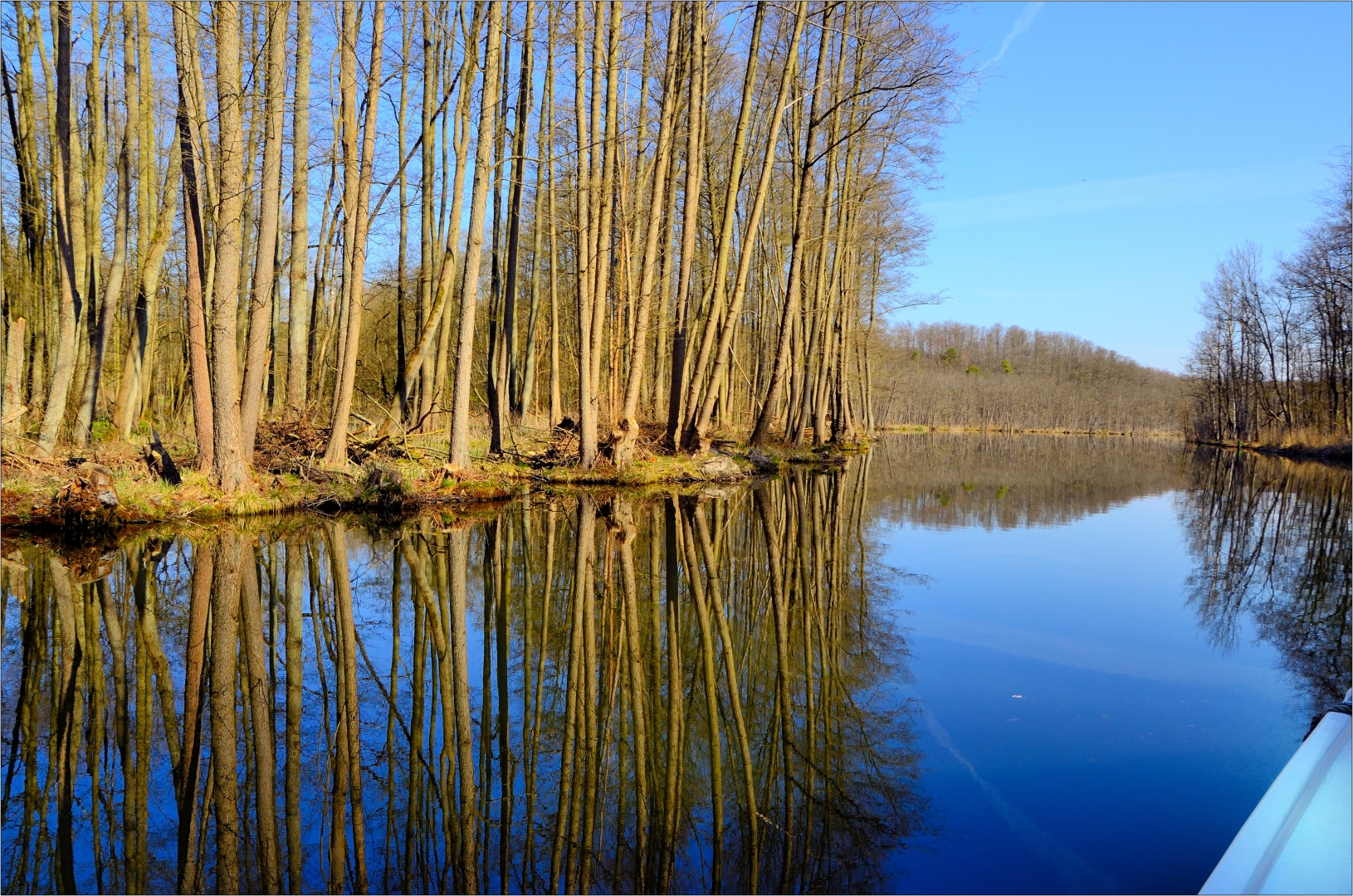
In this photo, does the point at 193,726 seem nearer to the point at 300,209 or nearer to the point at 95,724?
the point at 95,724

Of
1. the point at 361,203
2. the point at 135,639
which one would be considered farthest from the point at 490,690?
the point at 361,203

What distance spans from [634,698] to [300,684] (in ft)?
6.10

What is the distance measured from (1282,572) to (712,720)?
27.4 feet

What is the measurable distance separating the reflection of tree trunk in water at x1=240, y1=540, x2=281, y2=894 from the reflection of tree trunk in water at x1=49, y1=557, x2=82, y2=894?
0.57 m

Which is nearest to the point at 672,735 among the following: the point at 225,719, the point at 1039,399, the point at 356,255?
the point at 225,719

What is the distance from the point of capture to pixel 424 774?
3.45 metres

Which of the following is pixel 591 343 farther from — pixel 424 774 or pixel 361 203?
pixel 424 774

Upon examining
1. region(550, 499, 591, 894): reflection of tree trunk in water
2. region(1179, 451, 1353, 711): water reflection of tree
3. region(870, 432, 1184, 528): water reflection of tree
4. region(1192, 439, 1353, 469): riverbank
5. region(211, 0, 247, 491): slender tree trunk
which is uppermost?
region(211, 0, 247, 491): slender tree trunk

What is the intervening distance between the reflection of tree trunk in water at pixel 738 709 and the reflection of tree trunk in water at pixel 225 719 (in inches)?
67.6

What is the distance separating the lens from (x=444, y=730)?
395 cm

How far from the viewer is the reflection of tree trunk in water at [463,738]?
111 inches

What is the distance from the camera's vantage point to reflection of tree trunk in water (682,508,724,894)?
2.97 metres

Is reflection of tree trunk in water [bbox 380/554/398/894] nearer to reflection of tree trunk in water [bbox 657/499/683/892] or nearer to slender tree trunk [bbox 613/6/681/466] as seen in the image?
reflection of tree trunk in water [bbox 657/499/683/892]

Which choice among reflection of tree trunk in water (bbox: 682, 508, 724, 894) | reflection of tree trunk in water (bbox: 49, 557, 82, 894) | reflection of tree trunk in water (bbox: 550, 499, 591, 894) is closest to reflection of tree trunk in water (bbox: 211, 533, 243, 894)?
reflection of tree trunk in water (bbox: 49, 557, 82, 894)
